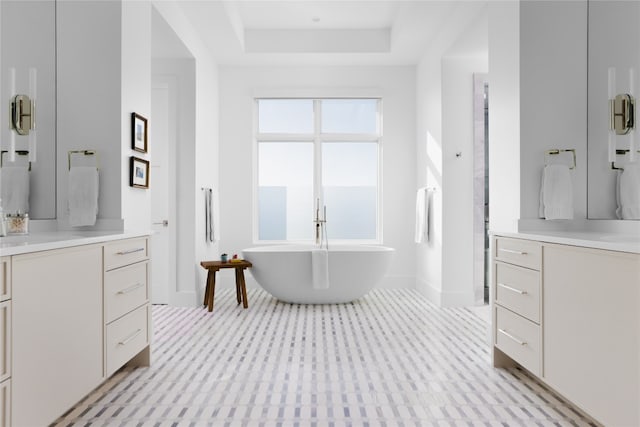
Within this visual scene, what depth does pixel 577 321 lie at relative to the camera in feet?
5.91

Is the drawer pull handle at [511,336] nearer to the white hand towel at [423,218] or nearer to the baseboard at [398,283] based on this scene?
the white hand towel at [423,218]

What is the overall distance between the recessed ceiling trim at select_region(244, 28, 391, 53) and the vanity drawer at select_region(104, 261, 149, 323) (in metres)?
3.19

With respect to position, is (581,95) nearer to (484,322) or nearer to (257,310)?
(484,322)

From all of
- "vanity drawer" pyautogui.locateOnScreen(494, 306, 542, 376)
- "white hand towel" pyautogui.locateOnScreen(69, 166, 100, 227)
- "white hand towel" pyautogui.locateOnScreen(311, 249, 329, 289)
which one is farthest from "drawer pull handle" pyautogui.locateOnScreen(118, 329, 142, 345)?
"vanity drawer" pyautogui.locateOnScreen(494, 306, 542, 376)

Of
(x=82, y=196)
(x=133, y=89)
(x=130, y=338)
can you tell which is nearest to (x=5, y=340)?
(x=130, y=338)

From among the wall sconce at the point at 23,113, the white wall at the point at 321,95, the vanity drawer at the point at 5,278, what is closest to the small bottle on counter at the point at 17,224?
the wall sconce at the point at 23,113

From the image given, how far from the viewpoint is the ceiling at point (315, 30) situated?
385cm

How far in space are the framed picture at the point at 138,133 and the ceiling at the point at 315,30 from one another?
1192 mm

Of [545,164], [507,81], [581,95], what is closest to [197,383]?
[545,164]

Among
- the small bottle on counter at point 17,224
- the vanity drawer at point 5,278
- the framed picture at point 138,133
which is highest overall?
the framed picture at point 138,133

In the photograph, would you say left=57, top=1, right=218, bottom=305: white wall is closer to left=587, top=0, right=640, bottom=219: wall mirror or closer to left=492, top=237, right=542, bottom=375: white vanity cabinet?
left=492, top=237, right=542, bottom=375: white vanity cabinet

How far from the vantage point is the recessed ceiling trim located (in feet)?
15.7

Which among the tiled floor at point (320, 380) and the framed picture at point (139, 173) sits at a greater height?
the framed picture at point (139, 173)

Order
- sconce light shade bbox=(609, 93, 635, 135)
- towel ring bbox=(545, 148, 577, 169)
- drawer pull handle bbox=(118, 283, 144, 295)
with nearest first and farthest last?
drawer pull handle bbox=(118, 283, 144, 295)
sconce light shade bbox=(609, 93, 635, 135)
towel ring bbox=(545, 148, 577, 169)
